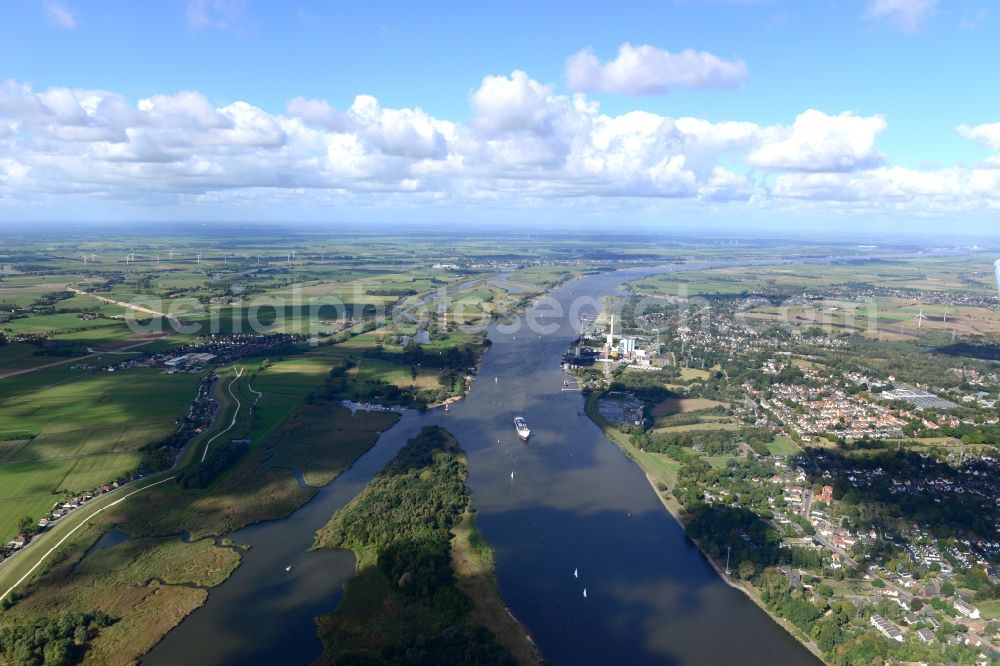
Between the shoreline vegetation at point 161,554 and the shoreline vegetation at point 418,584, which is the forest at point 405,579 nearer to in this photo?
the shoreline vegetation at point 418,584

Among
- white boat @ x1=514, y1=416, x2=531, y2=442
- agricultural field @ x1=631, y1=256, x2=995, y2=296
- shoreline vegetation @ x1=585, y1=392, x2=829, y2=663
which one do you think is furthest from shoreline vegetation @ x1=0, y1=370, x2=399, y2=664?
agricultural field @ x1=631, y1=256, x2=995, y2=296

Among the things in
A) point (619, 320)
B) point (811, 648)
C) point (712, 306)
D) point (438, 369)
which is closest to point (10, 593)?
point (811, 648)

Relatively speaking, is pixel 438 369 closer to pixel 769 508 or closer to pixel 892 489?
pixel 769 508

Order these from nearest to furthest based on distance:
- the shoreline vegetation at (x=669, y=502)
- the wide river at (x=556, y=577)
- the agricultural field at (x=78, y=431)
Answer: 1. the wide river at (x=556, y=577)
2. the shoreline vegetation at (x=669, y=502)
3. the agricultural field at (x=78, y=431)

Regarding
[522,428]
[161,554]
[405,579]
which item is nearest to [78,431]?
[161,554]

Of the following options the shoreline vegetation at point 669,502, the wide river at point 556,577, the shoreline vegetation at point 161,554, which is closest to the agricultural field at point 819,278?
the shoreline vegetation at point 669,502

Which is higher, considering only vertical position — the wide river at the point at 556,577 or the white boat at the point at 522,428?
the white boat at the point at 522,428

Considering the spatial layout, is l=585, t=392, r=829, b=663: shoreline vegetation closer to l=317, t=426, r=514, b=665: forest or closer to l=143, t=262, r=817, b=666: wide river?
l=143, t=262, r=817, b=666: wide river
